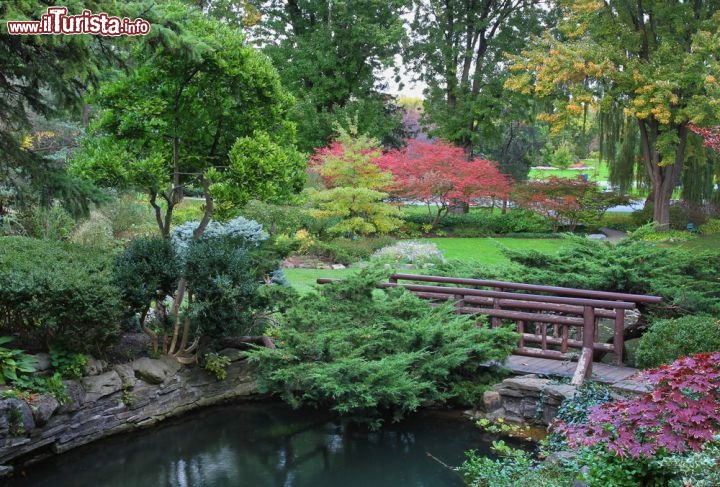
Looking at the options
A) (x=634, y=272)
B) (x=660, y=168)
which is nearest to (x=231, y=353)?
(x=634, y=272)

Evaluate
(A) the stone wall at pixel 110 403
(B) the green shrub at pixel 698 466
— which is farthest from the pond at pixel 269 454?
(B) the green shrub at pixel 698 466

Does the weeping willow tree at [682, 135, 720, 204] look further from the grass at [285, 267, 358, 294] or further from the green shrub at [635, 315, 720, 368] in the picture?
the green shrub at [635, 315, 720, 368]

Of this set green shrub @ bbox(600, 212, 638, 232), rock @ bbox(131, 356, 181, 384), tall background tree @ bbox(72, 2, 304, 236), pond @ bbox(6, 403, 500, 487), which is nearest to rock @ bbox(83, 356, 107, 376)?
rock @ bbox(131, 356, 181, 384)

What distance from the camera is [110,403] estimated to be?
6785 mm

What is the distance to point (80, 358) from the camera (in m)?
6.52

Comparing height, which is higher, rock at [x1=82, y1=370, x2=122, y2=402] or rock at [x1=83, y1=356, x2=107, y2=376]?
rock at [x1=83, y1=356, x2=107, y2=376]

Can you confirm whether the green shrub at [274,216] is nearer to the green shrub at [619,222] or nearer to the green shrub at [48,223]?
the green shrub at [48,223]

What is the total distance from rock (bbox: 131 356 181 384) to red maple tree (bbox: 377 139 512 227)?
42.7 feet

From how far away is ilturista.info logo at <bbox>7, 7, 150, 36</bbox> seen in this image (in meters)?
5.86

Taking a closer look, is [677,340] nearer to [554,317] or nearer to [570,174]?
[554,317]

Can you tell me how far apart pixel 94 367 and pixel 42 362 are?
537mm

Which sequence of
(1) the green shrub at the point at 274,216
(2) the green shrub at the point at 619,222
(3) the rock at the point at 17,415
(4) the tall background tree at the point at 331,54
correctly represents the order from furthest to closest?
(4) the tall background tree at the point at 331,54 < (2) the green shrub at the point at 619,222 < (1) the green shrub at the point at 274,216 < (3) the rock at the point at 17,415

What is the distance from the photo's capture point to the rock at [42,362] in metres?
6.34

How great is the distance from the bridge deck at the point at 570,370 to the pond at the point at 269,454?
1.01 metres
